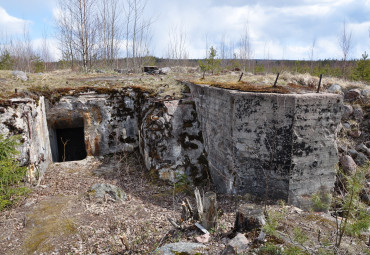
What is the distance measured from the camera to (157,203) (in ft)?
20.0

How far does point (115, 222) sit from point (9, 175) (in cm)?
223

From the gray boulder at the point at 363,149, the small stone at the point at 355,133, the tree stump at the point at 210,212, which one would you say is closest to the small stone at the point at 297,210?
the tree stump at the point at 210,212

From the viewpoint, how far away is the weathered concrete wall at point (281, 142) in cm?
518

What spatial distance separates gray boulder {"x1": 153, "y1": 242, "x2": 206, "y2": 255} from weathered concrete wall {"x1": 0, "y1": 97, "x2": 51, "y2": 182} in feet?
12.7

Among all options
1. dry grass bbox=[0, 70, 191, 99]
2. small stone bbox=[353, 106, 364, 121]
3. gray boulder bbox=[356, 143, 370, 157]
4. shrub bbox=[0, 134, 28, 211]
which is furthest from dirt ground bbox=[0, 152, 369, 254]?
small stone bbox=[353, 106, 364, 121]

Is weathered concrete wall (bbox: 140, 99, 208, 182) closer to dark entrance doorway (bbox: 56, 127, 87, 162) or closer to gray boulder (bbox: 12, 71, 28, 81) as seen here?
dark entrance doorway (bbox: 56, 127, 87, 162)


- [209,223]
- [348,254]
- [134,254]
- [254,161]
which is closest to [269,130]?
[254,161]

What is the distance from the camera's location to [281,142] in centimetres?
524

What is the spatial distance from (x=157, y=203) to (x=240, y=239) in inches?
102

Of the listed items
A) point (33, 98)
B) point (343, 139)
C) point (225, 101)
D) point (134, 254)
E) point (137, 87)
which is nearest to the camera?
point (134, 254)

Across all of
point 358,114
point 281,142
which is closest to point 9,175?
point 281,142

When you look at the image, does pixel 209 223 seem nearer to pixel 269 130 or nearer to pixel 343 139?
pixel 269 130

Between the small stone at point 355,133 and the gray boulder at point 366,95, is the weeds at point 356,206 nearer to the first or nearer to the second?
the small stone at point 355,133

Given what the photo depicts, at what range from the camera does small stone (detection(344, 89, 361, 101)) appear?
10091mm
